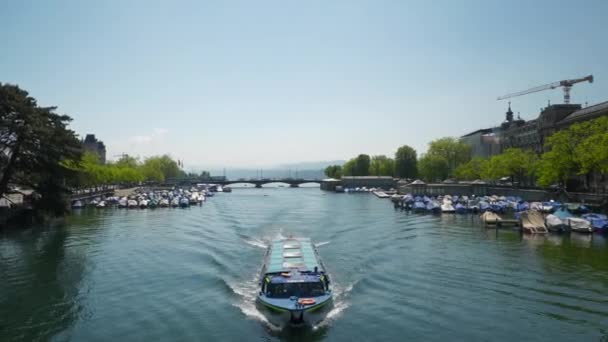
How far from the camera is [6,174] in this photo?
246ft

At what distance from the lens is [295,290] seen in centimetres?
3478

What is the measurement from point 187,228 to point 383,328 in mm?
56979

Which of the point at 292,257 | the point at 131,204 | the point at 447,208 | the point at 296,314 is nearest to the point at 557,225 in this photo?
the point at 447,208

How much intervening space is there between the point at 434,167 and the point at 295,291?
6324 inches

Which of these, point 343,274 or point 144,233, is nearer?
point 343,274

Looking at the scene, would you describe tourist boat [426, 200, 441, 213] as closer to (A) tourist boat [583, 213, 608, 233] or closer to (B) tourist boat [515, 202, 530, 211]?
(B) tourist boat [515, 202, 530, 211]

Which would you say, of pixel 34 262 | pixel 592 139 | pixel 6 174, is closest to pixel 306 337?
pixel 34 262

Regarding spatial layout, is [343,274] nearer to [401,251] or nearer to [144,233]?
[401,251]

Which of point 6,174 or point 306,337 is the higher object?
point 6,174

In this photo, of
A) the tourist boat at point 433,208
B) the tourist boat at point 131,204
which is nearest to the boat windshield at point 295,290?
the tourist boat at point 433,208

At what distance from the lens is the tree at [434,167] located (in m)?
187

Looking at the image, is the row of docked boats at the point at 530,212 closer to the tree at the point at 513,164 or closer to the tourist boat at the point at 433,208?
the tourist boat at the point at 433,208

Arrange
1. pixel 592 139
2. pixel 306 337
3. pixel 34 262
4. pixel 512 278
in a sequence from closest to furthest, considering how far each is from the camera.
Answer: pixel 306 337
pixel 512 278
pixel 34 262
pixel 592 139

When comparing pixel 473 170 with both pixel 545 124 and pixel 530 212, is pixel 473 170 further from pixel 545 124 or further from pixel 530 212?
pixel 530 212
